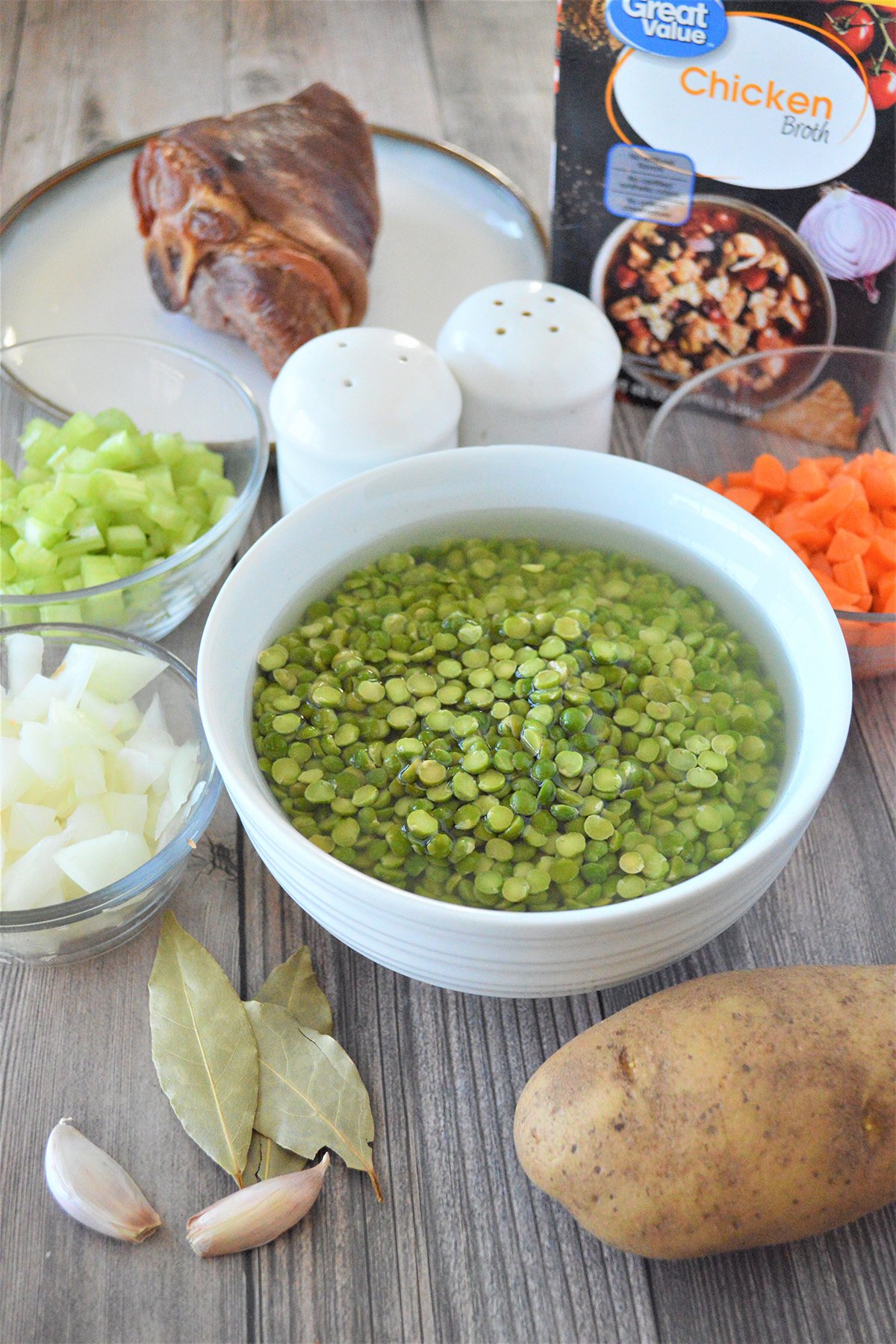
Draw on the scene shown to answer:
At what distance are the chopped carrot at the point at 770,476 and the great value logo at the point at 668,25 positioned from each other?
2.05 ft

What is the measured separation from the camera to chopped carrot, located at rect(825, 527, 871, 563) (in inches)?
67.2

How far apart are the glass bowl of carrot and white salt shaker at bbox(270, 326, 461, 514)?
39 cm

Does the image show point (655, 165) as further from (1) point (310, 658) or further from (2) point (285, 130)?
(1) point (310, 658)

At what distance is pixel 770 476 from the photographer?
1.85 meters

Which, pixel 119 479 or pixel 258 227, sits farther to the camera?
pixel 258 227

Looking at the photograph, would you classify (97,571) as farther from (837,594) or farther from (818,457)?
(818,457)

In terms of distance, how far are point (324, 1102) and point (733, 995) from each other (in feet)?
1.48

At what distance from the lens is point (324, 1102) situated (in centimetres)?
126

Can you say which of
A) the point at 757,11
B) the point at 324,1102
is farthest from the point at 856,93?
the point at 324,1102

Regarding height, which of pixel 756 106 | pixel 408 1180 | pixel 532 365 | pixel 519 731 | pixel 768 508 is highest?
pixel 756 106

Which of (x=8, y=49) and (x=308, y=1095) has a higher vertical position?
(x=8, y=49)

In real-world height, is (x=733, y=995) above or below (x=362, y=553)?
below

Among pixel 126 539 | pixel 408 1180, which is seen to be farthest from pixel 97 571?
pixel 408 1180

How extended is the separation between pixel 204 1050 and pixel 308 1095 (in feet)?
0.42
